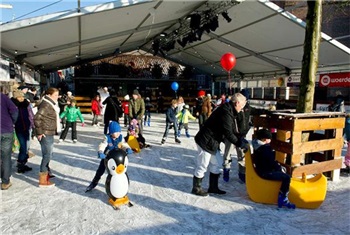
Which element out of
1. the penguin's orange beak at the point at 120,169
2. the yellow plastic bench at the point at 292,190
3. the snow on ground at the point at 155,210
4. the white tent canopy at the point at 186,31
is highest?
the white tent canopy at the point at 186,31

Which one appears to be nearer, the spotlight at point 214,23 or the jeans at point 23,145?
the jeans at point 23,145

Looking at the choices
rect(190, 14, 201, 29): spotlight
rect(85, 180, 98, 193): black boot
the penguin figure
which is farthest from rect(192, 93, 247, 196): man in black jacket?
rect(190, 14, 201, 29): spotlight

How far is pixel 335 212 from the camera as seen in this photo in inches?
124

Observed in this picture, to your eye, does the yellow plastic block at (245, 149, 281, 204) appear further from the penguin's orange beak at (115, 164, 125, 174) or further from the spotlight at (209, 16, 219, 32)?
the spotlight at (209, 16, 219, 32)

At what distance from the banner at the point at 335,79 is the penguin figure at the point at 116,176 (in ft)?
32.1

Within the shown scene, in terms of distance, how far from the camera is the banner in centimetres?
983

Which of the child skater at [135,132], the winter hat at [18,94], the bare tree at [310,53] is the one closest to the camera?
the bare tree at [310,53]

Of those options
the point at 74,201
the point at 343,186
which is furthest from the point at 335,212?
the point at 74,201

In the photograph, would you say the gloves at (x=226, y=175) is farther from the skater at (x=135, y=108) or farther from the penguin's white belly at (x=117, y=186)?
the skater at (x=135, y=108)

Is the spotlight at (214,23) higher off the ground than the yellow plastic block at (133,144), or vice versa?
the spotlight at (214,23)

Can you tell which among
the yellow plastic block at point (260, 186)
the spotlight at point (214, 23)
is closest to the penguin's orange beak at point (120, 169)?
the yellow plastic block at point (260, 186)

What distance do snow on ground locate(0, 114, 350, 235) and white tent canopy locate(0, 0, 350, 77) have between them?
3.80 meters

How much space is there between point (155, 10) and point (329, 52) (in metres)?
6.37

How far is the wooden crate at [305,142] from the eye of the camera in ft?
12.3
